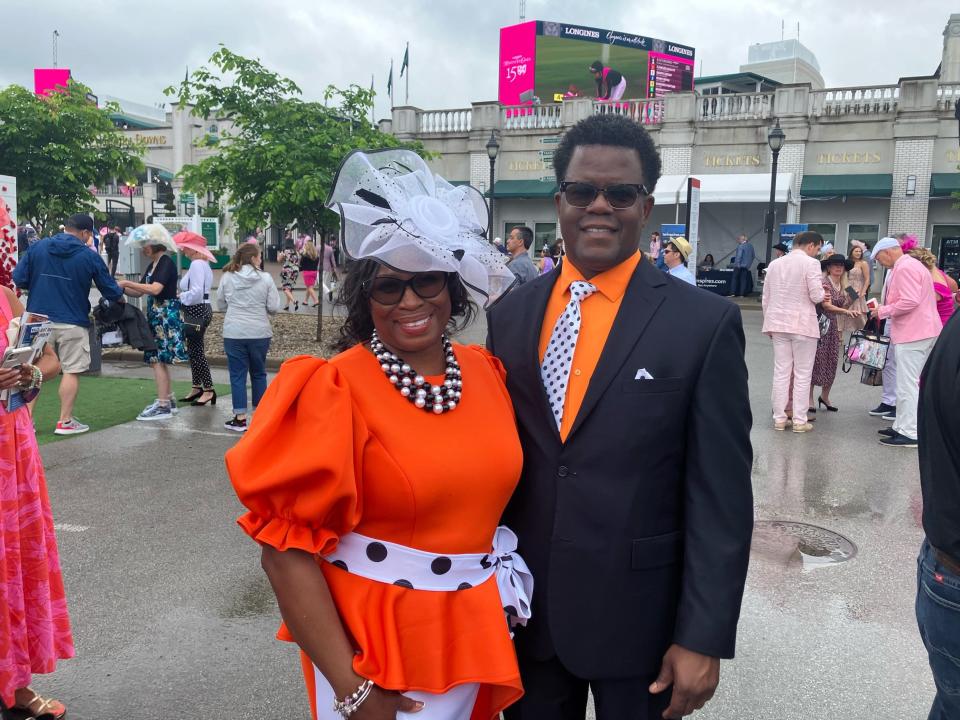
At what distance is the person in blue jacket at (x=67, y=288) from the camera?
6832 millimetres

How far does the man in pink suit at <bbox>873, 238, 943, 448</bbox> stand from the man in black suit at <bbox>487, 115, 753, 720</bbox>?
6.18m

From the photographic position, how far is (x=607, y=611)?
1.89m

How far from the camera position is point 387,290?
1.80 meters

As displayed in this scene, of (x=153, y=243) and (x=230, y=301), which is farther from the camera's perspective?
(x=153, y=243)

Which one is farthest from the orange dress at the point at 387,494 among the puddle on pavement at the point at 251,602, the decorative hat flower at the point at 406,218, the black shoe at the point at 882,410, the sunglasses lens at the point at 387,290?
the black shoe at the point at 882,410

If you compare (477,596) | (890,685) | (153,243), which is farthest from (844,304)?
(477,596)

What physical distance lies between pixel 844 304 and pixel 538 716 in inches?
310

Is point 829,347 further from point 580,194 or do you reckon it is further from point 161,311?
point 580,194

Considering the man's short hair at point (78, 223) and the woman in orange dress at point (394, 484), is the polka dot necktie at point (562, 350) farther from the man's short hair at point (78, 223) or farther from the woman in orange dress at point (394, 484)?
the man's short hair at point (78, 223)

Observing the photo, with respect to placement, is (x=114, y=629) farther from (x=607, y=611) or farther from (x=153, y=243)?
(x=153, y=243)

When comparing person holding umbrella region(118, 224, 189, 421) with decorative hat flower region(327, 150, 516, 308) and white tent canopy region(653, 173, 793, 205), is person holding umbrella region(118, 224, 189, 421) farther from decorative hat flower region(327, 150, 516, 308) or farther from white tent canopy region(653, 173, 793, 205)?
white tent canopy region(653, 173, 793, 205)

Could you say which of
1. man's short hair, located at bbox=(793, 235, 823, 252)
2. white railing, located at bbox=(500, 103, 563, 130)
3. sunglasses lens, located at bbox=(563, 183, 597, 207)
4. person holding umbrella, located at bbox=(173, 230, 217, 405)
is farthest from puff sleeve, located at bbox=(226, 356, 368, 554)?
white railing, located at bbox=(500, 103, 563, 130)

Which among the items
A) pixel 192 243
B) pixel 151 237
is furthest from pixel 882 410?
pixel 151 237

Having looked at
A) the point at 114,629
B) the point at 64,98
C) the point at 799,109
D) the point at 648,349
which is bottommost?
the point at 114,629
